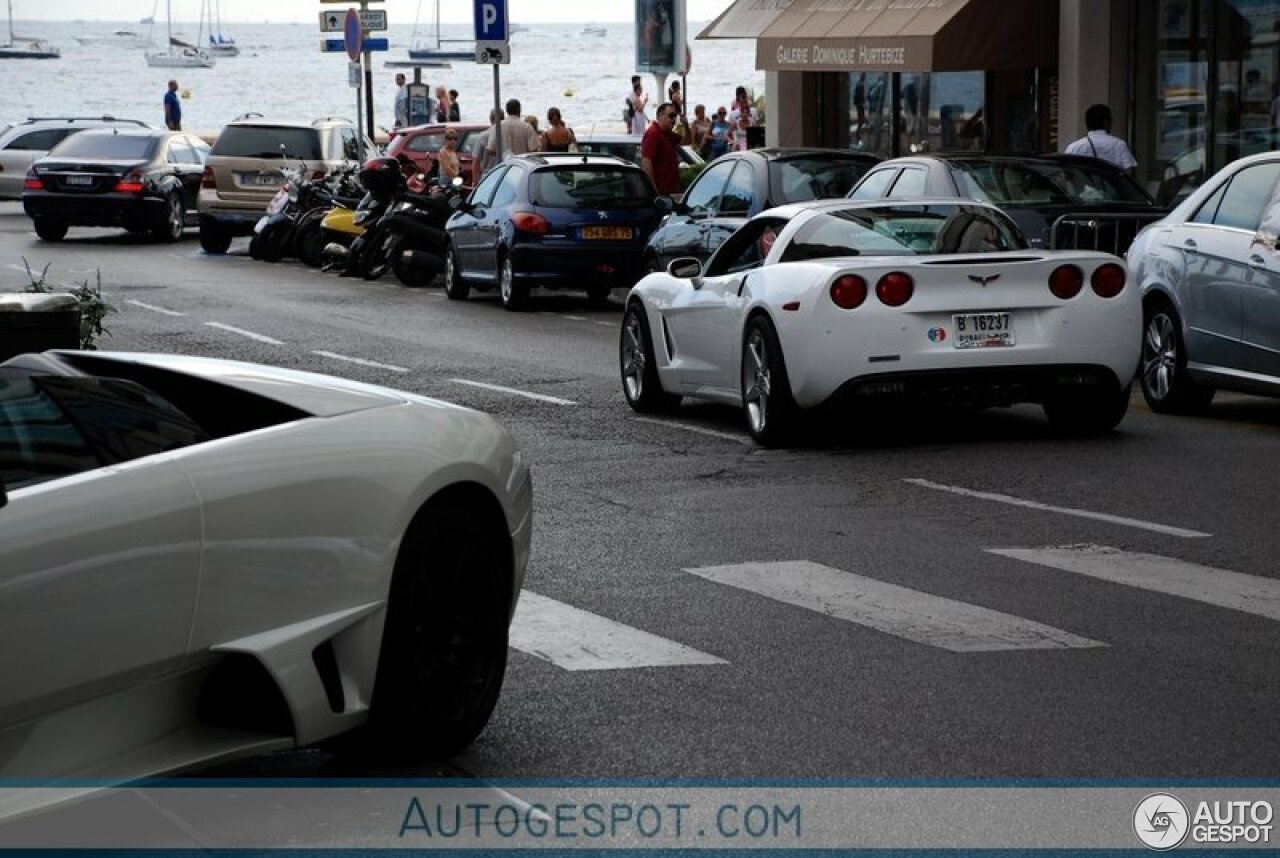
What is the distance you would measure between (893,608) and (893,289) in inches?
174

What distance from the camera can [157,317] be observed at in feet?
72.8

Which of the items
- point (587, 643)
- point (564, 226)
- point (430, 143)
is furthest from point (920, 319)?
point (430, 143)

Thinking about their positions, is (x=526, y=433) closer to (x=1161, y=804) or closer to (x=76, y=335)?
(x=76, y=335)

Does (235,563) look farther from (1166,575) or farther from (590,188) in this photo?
(590,188)

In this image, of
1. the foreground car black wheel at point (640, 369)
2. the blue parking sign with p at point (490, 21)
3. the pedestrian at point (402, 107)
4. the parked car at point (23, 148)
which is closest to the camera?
the foreground car black wheel at point (640, 369)

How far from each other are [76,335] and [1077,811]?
632 cm

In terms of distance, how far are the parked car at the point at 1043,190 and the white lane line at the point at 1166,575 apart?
799 centimetres

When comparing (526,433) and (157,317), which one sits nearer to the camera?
(526,433)

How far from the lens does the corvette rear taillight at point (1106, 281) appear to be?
12758 millimetres

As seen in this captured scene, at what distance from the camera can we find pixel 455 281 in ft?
83.4

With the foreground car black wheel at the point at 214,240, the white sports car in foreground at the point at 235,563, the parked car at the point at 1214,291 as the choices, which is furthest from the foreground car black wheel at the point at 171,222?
the white sports car in foreground at the point at 235,563

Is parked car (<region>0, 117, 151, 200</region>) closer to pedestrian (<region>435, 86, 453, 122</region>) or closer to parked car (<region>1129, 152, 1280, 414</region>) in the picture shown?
pedestrian (<region>435, 86, 453, 122</region>)

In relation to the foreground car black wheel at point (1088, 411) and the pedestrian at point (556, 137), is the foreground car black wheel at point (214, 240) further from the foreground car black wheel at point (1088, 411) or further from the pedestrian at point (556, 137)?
the foreground car black wheel at point (1088, 411)

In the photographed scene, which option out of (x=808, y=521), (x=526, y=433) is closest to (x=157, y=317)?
(x=526, y=433)
